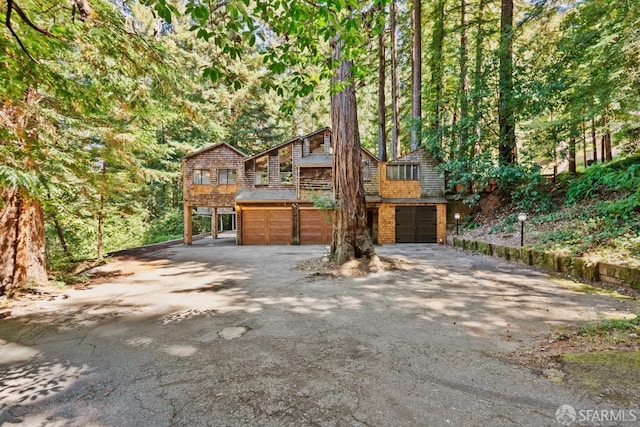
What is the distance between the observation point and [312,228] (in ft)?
49.2

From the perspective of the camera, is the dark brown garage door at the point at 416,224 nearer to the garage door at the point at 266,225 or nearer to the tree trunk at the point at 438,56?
the tree trunk at the point at 438,56

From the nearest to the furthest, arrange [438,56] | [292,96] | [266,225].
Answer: [292,96]
[266,225]
[438,56]

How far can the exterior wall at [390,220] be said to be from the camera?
14562 millimetres

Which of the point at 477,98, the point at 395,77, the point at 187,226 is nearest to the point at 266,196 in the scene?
the point at 187,226

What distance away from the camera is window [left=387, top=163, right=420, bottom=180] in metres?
15.1

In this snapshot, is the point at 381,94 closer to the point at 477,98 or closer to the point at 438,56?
the point at 438,56

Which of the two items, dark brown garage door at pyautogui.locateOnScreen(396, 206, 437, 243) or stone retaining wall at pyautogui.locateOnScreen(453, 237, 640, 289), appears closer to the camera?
stone retaining wall at pyautogui.locateOnScreen(453, 237, 640, 289)

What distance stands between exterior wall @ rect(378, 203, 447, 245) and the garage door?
16.1ft

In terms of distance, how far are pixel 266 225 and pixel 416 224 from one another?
26.1 feet

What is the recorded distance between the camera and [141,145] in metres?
7.67

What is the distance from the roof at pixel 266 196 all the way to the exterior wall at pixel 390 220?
469 cm

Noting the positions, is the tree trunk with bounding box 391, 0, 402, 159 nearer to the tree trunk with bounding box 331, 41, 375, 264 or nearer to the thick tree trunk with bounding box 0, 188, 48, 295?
the tree trunk with bounding box 331, 41, 375, 264

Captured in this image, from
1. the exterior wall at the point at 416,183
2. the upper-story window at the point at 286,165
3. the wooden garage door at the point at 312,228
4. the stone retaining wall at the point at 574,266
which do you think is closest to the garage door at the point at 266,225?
the wooden garage door at the point at 312,228

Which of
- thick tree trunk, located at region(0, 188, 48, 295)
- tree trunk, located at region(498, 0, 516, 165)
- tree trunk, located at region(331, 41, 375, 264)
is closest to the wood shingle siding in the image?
tree trunk, located at region(498, 0, 516, 165)
